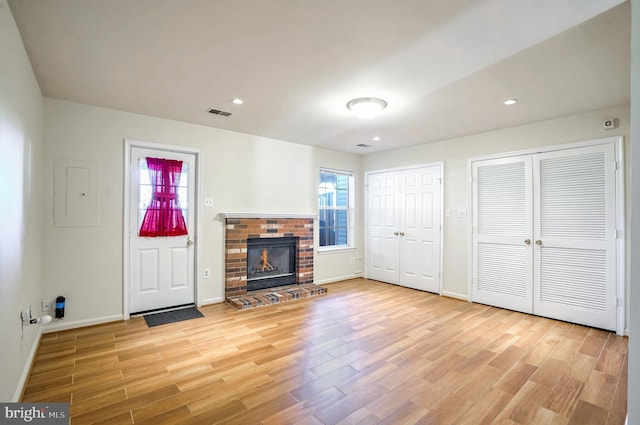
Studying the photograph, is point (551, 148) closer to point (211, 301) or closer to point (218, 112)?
point (218, 112)

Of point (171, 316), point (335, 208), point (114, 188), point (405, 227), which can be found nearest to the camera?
point (114, 188)

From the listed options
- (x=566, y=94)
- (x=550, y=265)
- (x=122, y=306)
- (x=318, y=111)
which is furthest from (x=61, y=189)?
(x=550, y=265)

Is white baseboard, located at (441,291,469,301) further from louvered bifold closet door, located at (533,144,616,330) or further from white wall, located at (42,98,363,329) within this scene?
white wall, located at (42,98,363,329)

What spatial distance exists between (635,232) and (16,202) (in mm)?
3657

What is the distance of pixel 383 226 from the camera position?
5.86 meters

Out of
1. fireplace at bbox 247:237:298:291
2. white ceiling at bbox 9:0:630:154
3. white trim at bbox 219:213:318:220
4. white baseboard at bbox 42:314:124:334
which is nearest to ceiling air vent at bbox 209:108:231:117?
white ceiling at bbox 9:0:630:154

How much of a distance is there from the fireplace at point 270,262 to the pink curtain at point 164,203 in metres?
1.10

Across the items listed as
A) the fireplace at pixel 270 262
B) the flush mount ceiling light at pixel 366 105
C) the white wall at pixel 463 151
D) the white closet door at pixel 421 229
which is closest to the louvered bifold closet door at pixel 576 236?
the white wall at pixel 463 151

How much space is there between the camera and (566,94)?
3074mm

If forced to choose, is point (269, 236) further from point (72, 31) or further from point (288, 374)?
point (72, 31)

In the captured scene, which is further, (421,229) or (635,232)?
(421,229)

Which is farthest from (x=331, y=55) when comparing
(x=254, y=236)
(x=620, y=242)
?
(x=620, y=242)

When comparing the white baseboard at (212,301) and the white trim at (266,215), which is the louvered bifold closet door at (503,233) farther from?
the white baseboard at (212,301)

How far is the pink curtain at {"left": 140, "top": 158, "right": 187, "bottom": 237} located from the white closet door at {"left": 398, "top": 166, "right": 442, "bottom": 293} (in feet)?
11.9
